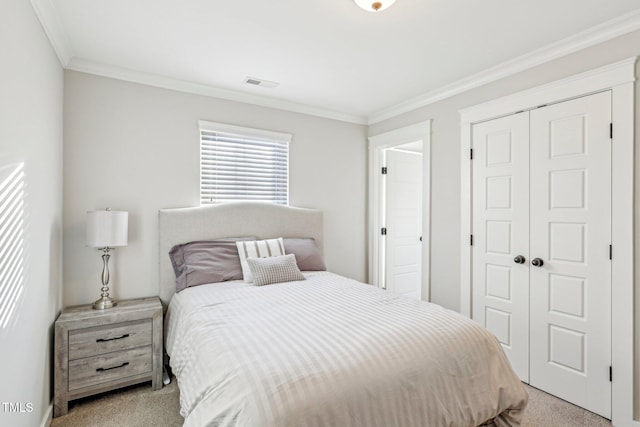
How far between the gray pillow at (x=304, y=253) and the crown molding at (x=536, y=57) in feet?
6.16

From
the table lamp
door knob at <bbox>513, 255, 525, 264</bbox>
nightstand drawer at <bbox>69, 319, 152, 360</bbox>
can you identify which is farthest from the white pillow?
door knob at <bbox>513, 255, 525, 264</bbox>

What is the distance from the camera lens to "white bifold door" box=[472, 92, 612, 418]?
2.21m

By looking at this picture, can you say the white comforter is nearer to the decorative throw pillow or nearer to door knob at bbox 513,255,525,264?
the decorative throw pillow

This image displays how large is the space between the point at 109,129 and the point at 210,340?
213cm

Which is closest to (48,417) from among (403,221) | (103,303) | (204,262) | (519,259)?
(103,303)

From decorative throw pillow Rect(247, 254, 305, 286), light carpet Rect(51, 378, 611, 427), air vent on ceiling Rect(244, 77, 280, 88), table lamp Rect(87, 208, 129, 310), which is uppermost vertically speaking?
air vent on ceiling Rect(244, 77, 280, 88)

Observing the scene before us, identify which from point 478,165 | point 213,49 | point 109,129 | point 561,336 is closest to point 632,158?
point 478,165

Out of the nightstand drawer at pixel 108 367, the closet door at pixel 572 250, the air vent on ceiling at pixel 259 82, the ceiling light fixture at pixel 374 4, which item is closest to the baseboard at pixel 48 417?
the nightstand drawer at pixel 108 367

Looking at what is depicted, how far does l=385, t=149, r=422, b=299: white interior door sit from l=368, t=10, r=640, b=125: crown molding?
2.67 feet

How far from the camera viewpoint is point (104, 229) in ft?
7.94

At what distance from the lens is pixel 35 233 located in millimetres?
1879

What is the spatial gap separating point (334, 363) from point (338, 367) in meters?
0.03

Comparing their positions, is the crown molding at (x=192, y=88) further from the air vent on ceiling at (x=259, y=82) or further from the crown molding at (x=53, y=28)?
the air vent on ceiling at (x=259, y=82)

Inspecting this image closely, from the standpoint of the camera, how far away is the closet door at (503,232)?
2.62 m
